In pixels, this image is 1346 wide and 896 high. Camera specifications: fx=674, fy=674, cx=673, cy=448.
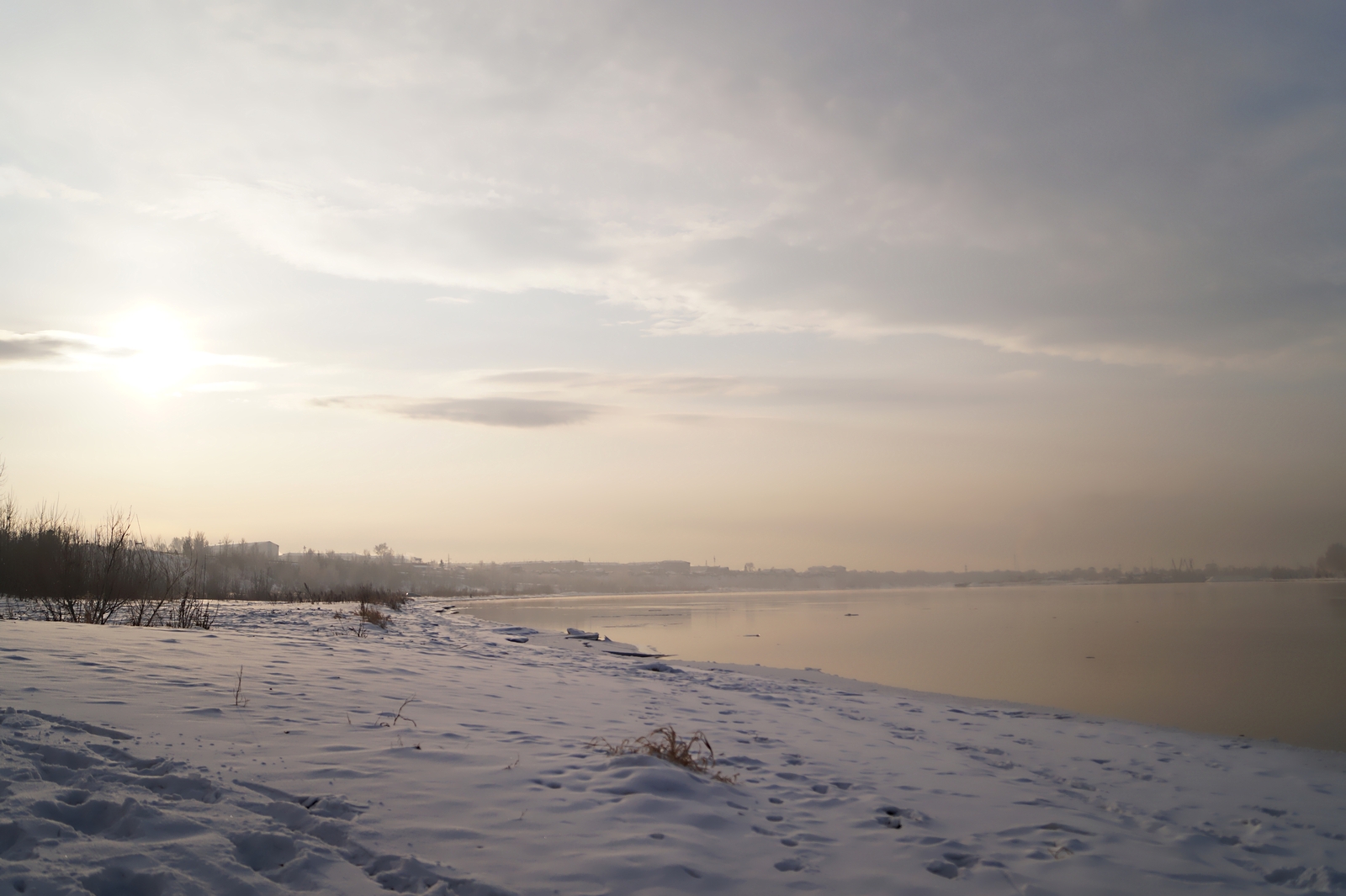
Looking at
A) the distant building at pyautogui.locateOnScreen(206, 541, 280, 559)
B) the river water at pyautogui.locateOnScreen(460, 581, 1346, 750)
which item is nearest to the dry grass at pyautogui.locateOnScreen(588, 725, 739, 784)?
the river water at pyautogui.locateOnScreen(460, 581, 1346, 750)

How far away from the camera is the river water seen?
1221 centimetres

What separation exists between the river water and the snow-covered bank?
3.58m

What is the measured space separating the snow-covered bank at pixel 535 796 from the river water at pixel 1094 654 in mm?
3578

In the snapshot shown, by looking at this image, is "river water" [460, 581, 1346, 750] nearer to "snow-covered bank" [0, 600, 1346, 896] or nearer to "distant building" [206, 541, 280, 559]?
"snow-covered bank" [0, 600, 1346, 896]

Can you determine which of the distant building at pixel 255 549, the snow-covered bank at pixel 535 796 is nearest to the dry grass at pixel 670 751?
the snow-covered bank at pixel 535 796

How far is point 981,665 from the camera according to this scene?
18016mm

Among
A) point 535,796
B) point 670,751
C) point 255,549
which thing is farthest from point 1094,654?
point 255,549

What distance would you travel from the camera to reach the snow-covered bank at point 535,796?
3240 mm

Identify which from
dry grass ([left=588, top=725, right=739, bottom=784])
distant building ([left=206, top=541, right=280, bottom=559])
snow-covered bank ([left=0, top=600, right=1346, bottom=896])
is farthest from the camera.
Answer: distant building ([left=206, top=541, right=280, bottom=559])

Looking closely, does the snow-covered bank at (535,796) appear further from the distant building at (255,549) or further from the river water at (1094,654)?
the distant building at (255,549)

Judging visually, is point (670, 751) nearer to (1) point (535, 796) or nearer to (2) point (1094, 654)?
(1) point (535, 796)

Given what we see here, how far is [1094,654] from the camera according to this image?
65.3 feet

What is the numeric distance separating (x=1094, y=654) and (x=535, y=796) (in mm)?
20798

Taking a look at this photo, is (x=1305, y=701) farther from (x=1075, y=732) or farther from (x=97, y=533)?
(x=97, y=533)
